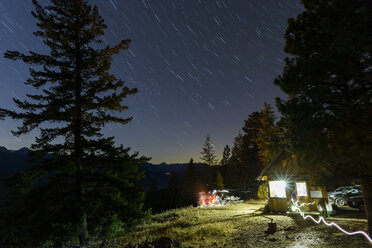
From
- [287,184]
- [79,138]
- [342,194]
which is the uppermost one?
[79,138]

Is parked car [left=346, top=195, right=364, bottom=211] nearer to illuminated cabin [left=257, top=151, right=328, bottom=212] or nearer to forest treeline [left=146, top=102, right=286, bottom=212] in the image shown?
illuminated cabin [left=257, top=151, right=328, bottom=212]

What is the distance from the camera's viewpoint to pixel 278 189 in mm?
18031

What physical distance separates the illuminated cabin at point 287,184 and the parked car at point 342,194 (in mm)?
3041

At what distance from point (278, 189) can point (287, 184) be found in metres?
0.81

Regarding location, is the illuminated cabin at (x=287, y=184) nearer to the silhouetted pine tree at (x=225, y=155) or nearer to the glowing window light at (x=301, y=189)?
the glowing window light at (x=301, y=189)

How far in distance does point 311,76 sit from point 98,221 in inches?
438

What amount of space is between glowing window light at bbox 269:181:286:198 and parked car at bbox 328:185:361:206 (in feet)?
13.7

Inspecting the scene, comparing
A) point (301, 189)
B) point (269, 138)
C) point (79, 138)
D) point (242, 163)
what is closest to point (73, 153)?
point (79, 138)

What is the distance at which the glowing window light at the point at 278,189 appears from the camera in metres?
17.8

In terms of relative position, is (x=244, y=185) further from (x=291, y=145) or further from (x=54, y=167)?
(x=54, y=167)

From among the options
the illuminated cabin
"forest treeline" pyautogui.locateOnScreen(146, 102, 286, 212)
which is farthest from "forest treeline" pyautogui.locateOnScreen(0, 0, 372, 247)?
"forest treeline" pyautogui.locateOnScreen(146, 102, 286, 212)

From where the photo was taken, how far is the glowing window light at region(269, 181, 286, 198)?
17812mm

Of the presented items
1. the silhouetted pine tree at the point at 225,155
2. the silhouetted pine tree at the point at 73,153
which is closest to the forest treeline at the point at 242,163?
the silhouetted pine tree at the point at 225,155

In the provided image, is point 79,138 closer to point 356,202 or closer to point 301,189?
point 301,189
